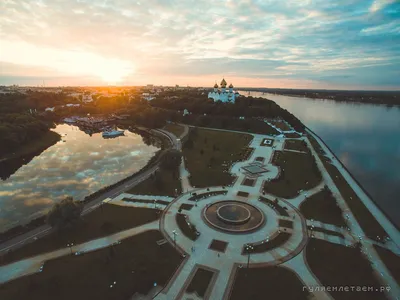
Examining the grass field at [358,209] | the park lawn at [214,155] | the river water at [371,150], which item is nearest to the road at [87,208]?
the park lawn at [214,155]

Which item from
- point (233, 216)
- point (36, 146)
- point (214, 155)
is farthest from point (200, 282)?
point (36, 146)

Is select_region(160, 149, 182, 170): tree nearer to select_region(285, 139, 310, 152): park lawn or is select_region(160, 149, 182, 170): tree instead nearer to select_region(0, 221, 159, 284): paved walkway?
select_region(0, 221, 159, 284): paved walkway

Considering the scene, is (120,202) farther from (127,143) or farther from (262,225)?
(127,143)

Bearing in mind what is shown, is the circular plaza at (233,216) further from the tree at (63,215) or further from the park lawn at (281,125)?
the park lawn at (281,125)

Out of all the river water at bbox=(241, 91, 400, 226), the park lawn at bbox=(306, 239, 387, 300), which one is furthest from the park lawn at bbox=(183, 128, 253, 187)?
the river water at bbox=(241, 91, 400, 226)

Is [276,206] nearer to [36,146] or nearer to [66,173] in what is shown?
[66,173]

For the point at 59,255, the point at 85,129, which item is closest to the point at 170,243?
the point at 59,255

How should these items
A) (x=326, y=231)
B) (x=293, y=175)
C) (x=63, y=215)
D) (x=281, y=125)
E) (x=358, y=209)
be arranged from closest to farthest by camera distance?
(x=63, y=215)
(x=326, y=231)
(x=358, y=209)
(x=293, y=175)
(x=281, y=125)
